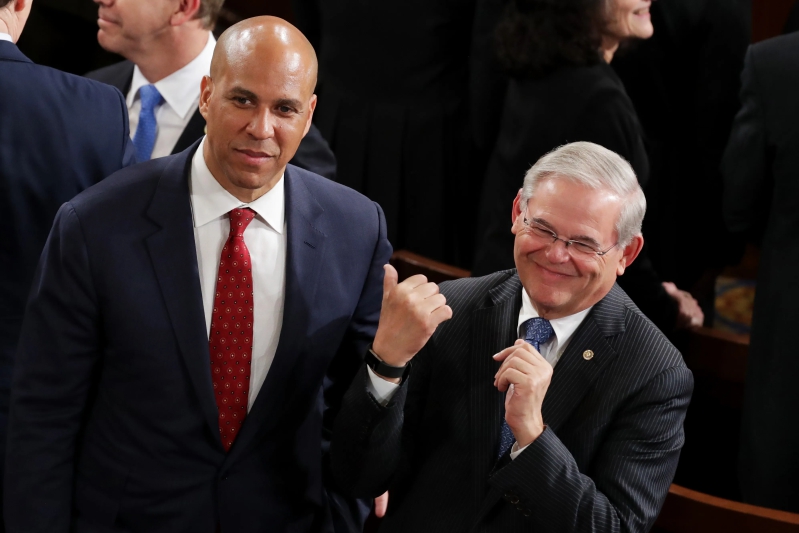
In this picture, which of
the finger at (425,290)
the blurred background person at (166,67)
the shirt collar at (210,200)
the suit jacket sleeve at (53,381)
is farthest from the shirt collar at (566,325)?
the blurred background person at (166,67)

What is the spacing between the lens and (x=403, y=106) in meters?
3.77

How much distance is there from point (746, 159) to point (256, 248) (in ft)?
5.42

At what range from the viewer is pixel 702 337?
3350 millimetres

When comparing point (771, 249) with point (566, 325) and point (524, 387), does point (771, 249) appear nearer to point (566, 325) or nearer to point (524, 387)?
point (566, 325)

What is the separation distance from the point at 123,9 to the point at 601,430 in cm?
179

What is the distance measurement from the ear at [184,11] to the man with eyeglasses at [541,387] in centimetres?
127

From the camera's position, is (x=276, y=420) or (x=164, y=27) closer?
(x=276, y=420)

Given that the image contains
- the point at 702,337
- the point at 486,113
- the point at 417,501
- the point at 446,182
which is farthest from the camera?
the point at 446,182

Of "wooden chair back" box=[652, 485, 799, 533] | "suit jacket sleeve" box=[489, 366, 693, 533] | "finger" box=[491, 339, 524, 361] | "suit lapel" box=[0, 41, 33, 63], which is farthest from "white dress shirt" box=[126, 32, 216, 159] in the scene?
"wooden chair back" box=[652, 485, 799, 533]

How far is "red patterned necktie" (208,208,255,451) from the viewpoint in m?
2.12

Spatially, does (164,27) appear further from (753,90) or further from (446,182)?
(753,90)

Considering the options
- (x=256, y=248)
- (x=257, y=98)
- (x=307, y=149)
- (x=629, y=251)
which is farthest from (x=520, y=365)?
(x=307, y=149)

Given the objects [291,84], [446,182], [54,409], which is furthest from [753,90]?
[54,409]

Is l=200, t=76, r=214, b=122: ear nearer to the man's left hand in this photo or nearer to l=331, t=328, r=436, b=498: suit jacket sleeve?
l=331, t=328, r=436, b=498: suit jacket sleeve
